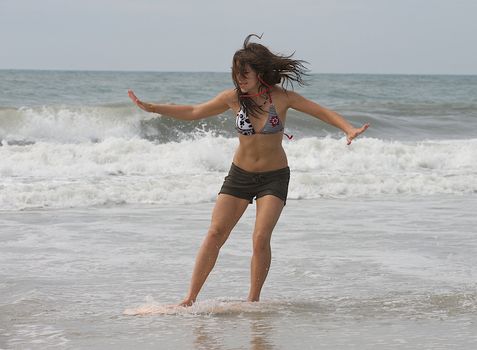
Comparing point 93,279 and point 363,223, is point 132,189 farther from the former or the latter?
point 93,279

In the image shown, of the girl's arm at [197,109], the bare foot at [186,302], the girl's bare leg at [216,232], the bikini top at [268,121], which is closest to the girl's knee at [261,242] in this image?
the girl's bare leg at [216,232]

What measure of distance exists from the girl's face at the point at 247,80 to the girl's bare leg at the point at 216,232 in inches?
28.2

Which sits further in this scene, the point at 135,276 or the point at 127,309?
the point at 135,276

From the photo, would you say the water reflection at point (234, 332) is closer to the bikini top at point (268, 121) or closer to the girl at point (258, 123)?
the girl at point (258, 123)

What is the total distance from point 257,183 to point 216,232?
0.43 metres

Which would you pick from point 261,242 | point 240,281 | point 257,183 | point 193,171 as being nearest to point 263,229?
point 261,242

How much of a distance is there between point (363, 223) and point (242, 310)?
4272mm

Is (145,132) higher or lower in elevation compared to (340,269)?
higher

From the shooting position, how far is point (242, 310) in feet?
19.7

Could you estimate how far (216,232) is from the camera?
6020mm

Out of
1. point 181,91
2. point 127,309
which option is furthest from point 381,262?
point 181,91

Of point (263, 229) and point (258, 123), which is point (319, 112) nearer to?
point (258, 123)

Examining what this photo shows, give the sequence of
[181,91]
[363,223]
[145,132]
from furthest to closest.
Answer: [181,91] < [145,132] < [363,223]

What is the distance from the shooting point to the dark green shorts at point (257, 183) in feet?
19.2
